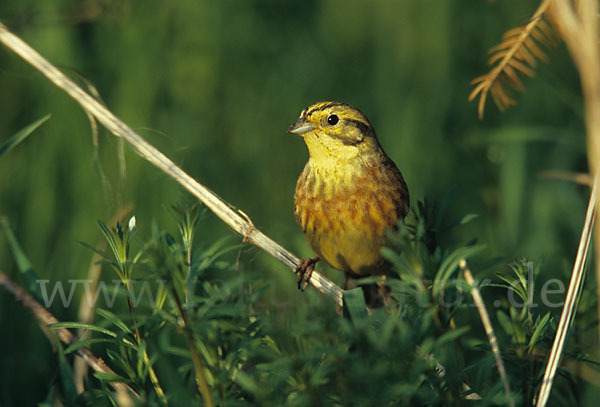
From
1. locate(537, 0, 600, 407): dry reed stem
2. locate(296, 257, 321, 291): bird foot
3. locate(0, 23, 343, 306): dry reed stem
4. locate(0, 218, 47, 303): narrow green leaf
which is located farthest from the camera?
locate(296, 257, 321, 291): bird foot

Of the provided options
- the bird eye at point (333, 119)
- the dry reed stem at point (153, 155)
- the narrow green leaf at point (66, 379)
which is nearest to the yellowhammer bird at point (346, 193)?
the bird eye at point (333, 119)

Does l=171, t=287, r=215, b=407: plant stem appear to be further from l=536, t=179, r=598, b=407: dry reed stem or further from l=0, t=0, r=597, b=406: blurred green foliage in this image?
l=0, t=0, r=597, b=406: blurred green foliage

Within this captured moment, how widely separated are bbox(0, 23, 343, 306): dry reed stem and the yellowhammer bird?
25.2 inches

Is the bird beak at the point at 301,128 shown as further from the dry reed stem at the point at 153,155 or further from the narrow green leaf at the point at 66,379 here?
the narrow green leaf at the point at 66,379

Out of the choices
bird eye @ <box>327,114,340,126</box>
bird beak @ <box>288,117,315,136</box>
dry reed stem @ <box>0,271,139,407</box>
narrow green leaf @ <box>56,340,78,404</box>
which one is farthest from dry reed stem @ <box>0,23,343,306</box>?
bird eye @ <box>327,114,340,126</box>

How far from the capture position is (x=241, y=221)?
232 cm

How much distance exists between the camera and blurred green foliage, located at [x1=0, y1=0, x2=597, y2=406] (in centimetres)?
367

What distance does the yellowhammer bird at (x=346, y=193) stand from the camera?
2947 mm

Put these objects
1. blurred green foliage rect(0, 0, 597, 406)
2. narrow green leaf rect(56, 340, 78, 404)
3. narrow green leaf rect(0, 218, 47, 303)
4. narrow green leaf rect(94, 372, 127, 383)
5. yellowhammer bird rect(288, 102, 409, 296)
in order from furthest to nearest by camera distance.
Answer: blurred green foliage rect(0, 0, 597, 406) → yellowhammer bird rect(288, 102, 409, 296) → narrow green leaf rect(0, 218, 47, 303) → narrow green leaf rect(56, 340, 78, 404) → narrow green leaf rect(94, 372, 127, 383)

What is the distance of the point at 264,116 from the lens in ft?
15.2

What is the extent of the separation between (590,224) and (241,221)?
3.49ft

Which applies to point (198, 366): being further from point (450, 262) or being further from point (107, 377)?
point (450, 262)

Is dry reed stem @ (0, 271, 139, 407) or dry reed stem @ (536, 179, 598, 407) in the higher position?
dry reed stem @ (536, 179, 598, 407)

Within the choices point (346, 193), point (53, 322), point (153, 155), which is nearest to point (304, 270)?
point (346, 193)
